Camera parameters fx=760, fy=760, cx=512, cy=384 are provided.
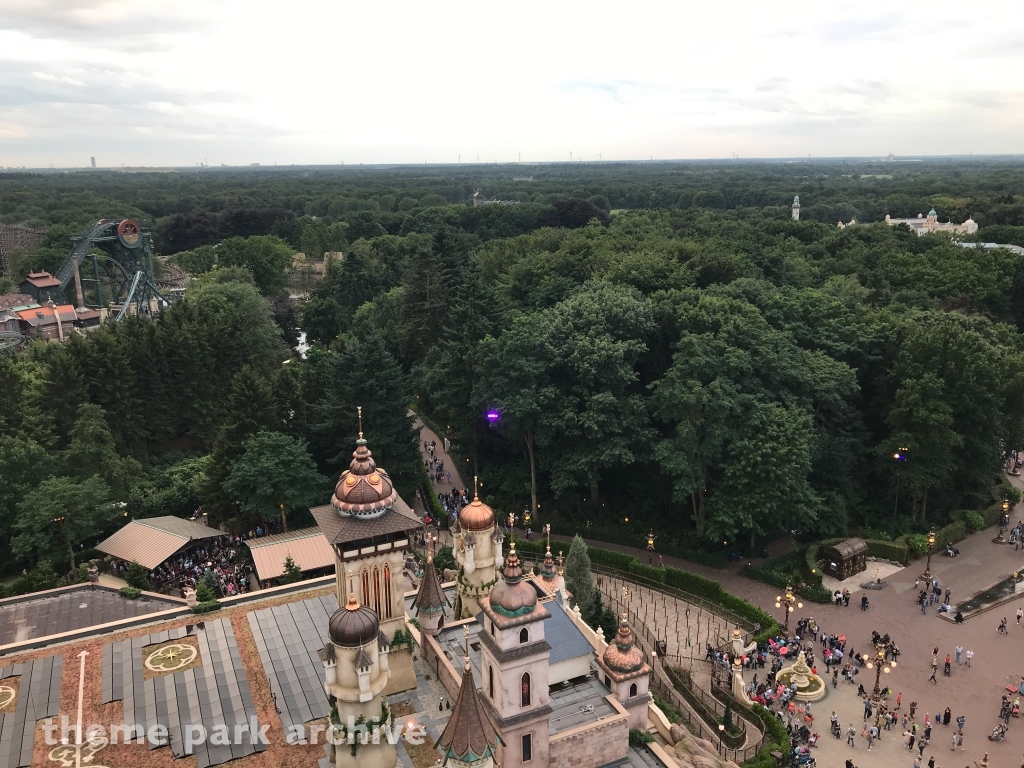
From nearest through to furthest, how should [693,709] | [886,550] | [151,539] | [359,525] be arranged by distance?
[359,525] < [693,709] < [151,539] < [886,550]

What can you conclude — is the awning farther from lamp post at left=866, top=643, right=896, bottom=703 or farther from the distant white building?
the distant white building

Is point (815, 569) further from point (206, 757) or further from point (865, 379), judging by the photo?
point (206, 757)

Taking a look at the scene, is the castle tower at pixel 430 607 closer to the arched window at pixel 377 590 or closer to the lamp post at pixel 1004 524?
the arched window at pixel 377 590

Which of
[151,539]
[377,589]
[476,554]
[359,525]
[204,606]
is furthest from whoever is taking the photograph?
[151,539]

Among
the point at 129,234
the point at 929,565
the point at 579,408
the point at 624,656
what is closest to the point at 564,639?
the point at 624,656

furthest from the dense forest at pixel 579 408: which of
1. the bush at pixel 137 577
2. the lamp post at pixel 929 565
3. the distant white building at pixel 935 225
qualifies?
the distant white building at pixel 935 225

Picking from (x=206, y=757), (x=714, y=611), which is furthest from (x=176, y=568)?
(x=714, y=611)

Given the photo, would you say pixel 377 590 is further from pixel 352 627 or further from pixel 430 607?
pixel 352 627
